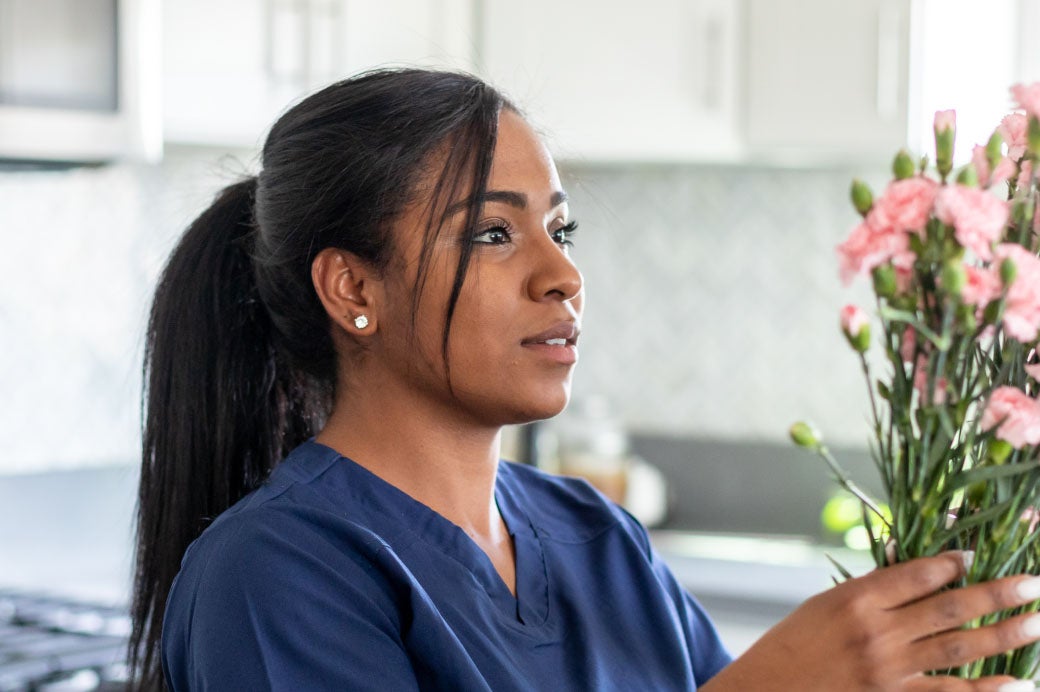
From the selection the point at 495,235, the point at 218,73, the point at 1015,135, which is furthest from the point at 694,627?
the point at 218,73

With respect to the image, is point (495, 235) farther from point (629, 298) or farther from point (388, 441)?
point (629, 298)

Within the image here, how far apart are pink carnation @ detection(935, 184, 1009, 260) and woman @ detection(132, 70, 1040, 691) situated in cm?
29

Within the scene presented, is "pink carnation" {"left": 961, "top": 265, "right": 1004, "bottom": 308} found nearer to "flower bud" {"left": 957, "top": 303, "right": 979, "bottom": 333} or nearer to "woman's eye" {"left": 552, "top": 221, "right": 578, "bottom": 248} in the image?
"flower bud" {"left": 957, "top": 303, "right": 979, "bottom": 333}

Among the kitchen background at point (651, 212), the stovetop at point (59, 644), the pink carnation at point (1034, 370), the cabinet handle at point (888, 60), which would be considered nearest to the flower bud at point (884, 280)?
the pink carnation at point (1034, 370)

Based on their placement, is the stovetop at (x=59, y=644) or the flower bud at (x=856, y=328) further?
the stovetop at (x=59, y=644)

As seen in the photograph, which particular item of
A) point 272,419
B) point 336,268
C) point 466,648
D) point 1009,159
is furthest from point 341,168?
point 1009,159

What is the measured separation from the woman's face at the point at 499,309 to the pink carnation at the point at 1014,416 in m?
0.46

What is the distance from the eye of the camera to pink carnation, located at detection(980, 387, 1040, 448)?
727mm

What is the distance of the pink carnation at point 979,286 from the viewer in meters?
0.70

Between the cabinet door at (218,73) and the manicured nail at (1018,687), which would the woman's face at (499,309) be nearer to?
the manicured nail at (1018,687)

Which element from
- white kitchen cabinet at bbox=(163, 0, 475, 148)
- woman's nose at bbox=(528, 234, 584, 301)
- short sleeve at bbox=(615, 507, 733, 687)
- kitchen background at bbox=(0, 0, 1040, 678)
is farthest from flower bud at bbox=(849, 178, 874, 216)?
white kitchen cabinet at bbox=(163, 0, 475, 148)


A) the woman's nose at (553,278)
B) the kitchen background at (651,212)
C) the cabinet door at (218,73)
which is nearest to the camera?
the woman's nose at (553,278)

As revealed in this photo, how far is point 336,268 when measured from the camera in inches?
47.1

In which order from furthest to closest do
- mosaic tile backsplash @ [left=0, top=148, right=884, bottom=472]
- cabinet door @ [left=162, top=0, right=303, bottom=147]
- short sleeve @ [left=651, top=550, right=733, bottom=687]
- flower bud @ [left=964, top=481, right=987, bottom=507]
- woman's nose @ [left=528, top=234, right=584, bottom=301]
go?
mosaic tile backsplash @ [left=0, top=148, right=884, bottom=472], cabinet door @ [left=162, top=0, right=303, bottom=147], short sleeve @ [left=651, top=550, right=733, bottom=687], woman's nose @ [left=528, top=234, right=584, bottom=301], flower bud @ [left=964, top=481, right=987, bottom=507]
